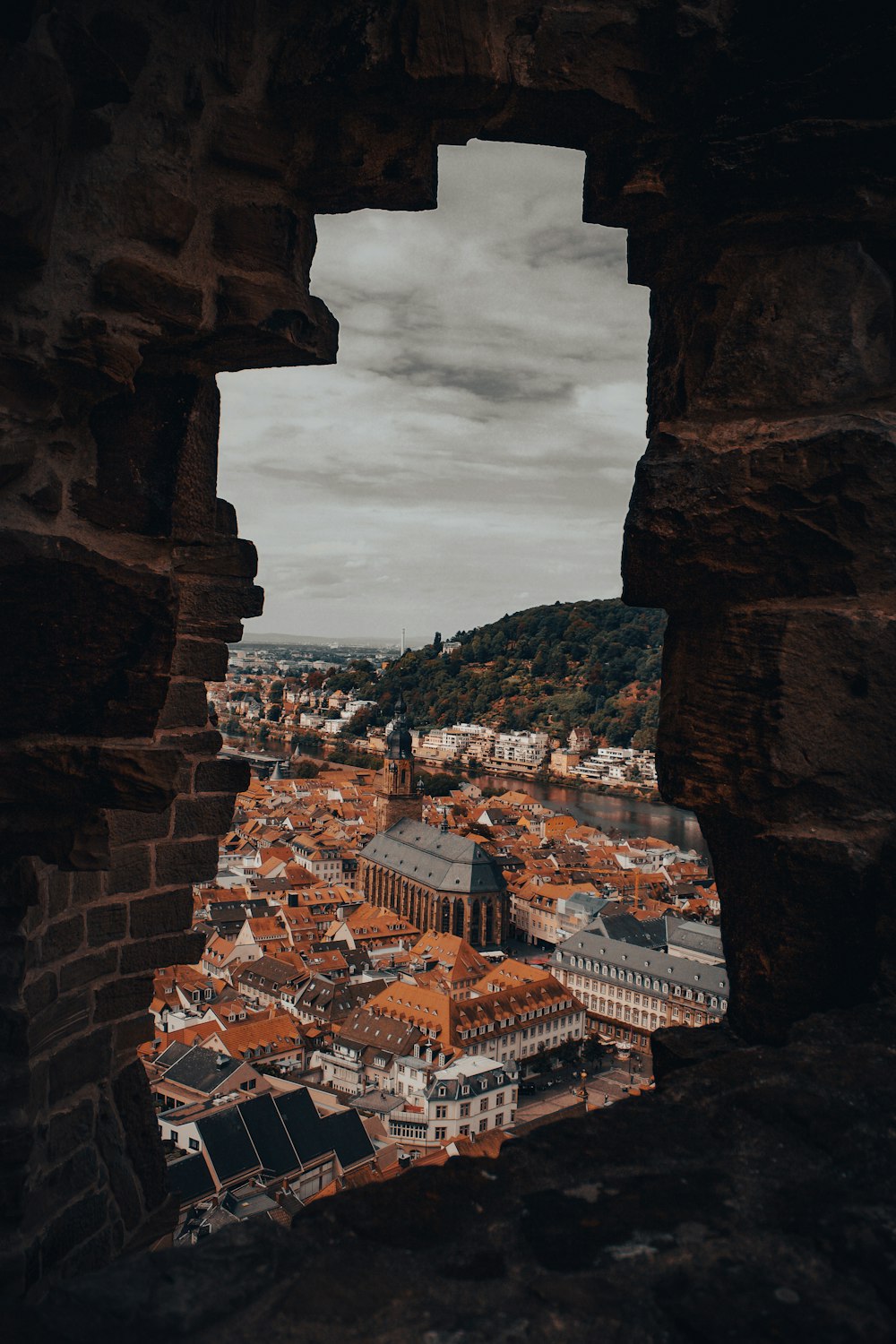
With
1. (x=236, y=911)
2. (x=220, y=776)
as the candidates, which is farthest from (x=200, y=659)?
(x=236, y=911)

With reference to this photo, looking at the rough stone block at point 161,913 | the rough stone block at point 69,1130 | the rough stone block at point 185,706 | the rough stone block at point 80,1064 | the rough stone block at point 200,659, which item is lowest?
the rough stone block at point 69,1130

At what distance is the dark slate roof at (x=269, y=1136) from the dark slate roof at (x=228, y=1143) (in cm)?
12

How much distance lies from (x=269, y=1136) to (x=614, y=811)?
5567 cm

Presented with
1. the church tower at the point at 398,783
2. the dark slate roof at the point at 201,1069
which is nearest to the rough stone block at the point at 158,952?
the dark slate roof at the point at 201,1069

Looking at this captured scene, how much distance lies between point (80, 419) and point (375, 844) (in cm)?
5162

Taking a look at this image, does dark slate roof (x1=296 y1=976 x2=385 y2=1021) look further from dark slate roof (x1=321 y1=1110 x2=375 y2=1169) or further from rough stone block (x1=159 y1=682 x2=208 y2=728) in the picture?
rough stone block (x1=159 y1=682 x2=208 y2=728)

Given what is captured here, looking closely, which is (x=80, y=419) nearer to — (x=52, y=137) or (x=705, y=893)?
(x=52, y=137)

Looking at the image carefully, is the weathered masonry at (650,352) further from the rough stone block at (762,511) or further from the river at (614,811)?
the river at (614,811)

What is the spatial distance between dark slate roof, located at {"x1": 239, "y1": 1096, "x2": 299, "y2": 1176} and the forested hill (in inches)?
2602

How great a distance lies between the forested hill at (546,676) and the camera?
88250 millimetres

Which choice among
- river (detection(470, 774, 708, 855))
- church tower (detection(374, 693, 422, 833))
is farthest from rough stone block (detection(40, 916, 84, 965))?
river (detection(470, 774, 708, 855))

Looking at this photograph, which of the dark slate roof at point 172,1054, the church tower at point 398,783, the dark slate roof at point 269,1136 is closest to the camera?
the dark slate roof at point 269,1136

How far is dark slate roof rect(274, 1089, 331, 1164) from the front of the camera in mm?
17234

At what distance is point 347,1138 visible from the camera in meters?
18.0
